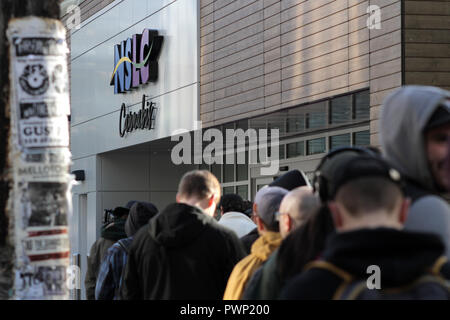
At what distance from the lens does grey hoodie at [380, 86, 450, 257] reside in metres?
2.69

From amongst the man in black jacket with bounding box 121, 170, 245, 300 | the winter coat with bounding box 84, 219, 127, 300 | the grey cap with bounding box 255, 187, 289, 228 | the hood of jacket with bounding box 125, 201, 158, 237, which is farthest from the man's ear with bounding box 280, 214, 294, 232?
the winter coat with bounding box 84, 219, 127, 300

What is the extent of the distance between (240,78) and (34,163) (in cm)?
1276

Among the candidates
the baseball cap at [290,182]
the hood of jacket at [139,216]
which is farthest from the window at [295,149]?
the baseball cap at [290,182]

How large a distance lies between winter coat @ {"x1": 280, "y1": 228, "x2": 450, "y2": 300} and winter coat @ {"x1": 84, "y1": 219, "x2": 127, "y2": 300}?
22.4 ft

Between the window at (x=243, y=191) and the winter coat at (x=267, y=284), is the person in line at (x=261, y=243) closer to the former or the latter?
the winter coat at (x=267, y=284)

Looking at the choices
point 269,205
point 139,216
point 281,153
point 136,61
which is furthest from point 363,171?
point 136,61

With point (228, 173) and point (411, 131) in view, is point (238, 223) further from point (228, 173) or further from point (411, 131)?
point (228, 173)

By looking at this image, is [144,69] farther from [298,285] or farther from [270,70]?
[298,285]

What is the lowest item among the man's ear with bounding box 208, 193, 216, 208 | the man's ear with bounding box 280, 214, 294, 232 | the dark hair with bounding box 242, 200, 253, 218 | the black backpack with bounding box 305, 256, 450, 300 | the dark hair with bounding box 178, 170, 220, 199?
the dark hair with bounding box 242, 200, 253, 218

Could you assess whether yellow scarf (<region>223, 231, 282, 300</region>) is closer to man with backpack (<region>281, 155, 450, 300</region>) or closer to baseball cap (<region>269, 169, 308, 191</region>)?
baseball cap (<region>269, 169, 308, 191</region>)

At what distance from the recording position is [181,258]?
5.55 m

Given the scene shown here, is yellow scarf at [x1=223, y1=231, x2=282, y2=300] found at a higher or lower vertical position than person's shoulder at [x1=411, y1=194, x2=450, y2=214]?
lower

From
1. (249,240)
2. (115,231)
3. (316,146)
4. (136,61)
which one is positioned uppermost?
(136,61)

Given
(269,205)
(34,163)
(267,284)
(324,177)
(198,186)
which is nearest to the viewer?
(324,177)
